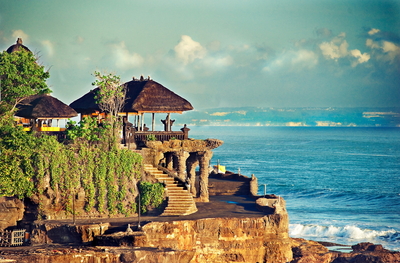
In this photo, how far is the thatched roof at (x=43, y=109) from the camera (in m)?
36.0

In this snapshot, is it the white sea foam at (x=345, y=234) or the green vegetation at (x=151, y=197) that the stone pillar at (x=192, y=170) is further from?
the white sea foam at (x=345, y=234)

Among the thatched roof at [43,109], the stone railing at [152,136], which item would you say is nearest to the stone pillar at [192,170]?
the stone railing at [152,136]

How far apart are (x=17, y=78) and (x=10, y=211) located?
25.4 ft

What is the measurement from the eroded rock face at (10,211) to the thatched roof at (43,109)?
16.8ft

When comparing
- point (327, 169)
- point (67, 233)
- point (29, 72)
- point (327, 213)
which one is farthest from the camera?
point (327, 169)

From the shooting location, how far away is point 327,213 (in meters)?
59.7

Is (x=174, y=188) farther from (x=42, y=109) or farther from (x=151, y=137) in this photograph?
(x=42, y=109)

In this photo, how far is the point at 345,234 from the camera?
167ft

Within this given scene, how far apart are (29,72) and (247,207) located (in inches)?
573

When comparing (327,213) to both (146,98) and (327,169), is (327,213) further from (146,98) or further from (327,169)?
(327,169)

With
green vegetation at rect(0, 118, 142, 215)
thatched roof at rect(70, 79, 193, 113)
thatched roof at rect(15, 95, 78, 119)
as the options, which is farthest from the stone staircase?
thatched roof at rect(15, 95, 78, 119)

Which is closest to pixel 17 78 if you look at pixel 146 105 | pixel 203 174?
pixel 146 105

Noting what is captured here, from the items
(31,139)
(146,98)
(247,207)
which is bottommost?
(247,207)

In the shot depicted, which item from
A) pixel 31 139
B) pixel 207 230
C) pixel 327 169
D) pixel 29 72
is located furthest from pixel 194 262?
pixel 327 169
